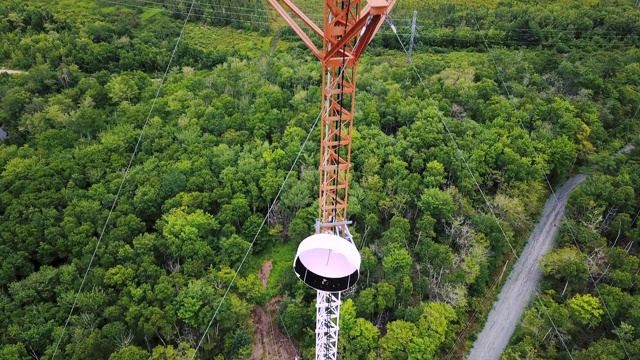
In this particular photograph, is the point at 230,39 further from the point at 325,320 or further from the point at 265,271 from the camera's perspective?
the point at 325,320

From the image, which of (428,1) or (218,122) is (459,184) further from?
(428,1)

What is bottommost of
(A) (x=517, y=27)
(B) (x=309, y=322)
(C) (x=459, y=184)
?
(B) (x=309, y=322)

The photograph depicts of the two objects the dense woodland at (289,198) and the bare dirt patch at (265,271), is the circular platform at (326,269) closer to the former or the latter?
the dense woodland at (289,198)

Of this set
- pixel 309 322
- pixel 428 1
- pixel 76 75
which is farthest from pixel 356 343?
pixel 428 1

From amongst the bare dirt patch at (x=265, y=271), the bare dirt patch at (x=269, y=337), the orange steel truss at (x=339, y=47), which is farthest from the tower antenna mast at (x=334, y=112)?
the bare dirt patch at (x=265, y=271)

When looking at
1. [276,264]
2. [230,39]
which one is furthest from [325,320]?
[230,39]

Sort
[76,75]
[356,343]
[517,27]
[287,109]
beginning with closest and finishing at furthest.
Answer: [356,343], [287,109], [76,75], [517,27]
